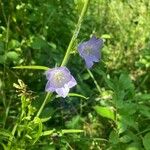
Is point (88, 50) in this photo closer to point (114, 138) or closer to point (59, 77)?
point (59, 77)

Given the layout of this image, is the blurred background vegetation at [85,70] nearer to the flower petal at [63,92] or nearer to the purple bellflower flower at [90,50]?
the purple bellflower flower at [90,50]

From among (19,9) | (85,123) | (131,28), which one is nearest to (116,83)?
(85,123)

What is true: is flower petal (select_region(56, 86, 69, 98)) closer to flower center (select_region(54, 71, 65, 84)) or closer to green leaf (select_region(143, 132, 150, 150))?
flower center (select_region(54, 71, 65, 84))

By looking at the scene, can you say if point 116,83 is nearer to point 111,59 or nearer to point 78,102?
point 78,102

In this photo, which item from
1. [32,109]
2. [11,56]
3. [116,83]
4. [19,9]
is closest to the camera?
[32,109]

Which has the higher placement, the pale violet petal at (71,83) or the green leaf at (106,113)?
the pale violet petal at (71,83)

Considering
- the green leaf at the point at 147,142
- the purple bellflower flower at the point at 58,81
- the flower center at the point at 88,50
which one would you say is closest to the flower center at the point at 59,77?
the purple bellflower flower at the point at 58,81

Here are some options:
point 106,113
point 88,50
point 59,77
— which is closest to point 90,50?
point 88,50
